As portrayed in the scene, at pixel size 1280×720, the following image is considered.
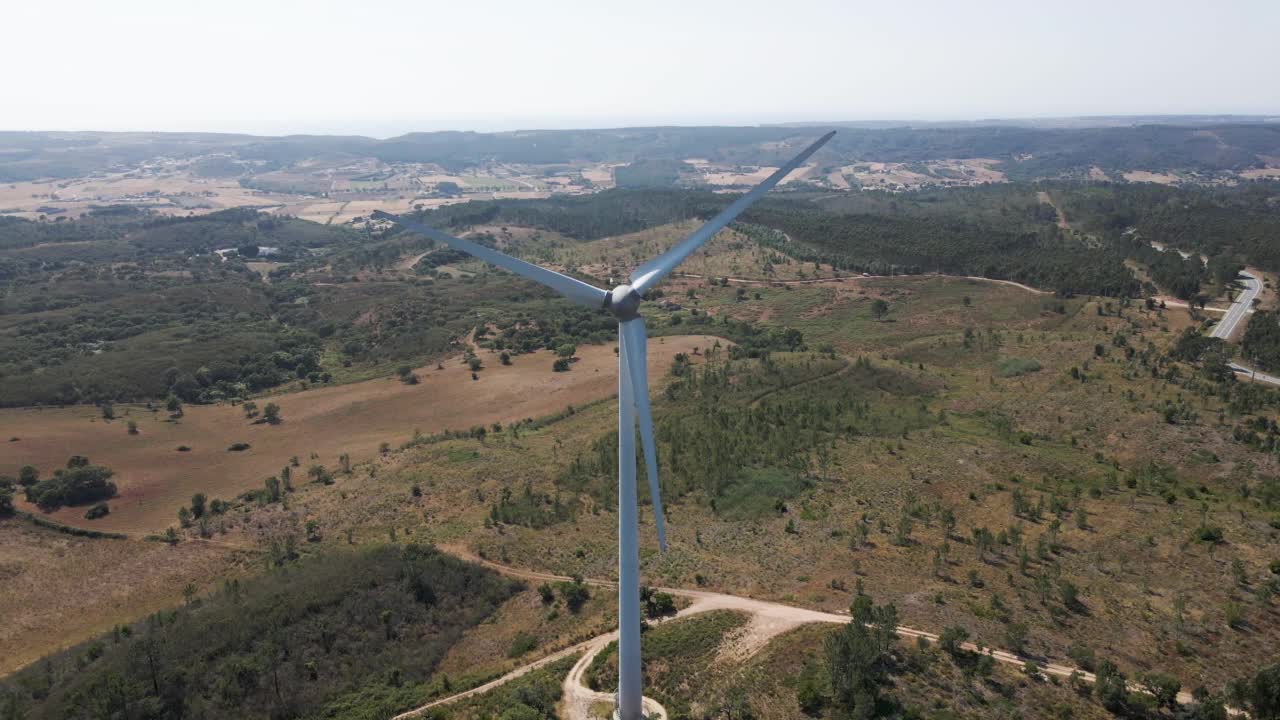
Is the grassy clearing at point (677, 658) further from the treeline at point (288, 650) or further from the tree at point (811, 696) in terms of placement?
the treeline at point (288, 650)

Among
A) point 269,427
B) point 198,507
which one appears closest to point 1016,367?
point 198,507

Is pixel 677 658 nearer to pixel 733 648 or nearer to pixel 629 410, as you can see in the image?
pixel 733 648

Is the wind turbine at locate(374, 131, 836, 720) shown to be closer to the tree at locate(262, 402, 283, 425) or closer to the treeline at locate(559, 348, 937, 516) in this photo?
the treeline at locate(559, 348, 937, 516)

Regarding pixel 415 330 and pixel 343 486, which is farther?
pixel 415 330

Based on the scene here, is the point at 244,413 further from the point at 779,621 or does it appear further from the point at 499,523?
the point at 779,621

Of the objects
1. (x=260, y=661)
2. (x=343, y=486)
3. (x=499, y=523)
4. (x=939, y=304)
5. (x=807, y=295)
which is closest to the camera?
(x=260, y=661)

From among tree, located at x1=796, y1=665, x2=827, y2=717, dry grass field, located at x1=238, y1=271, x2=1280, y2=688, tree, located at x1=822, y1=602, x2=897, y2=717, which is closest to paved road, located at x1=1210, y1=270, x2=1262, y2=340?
dry grass field, located at x1=238, y1=271, x2=1280, y2=688

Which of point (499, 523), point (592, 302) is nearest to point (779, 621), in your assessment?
point (592, 302)
